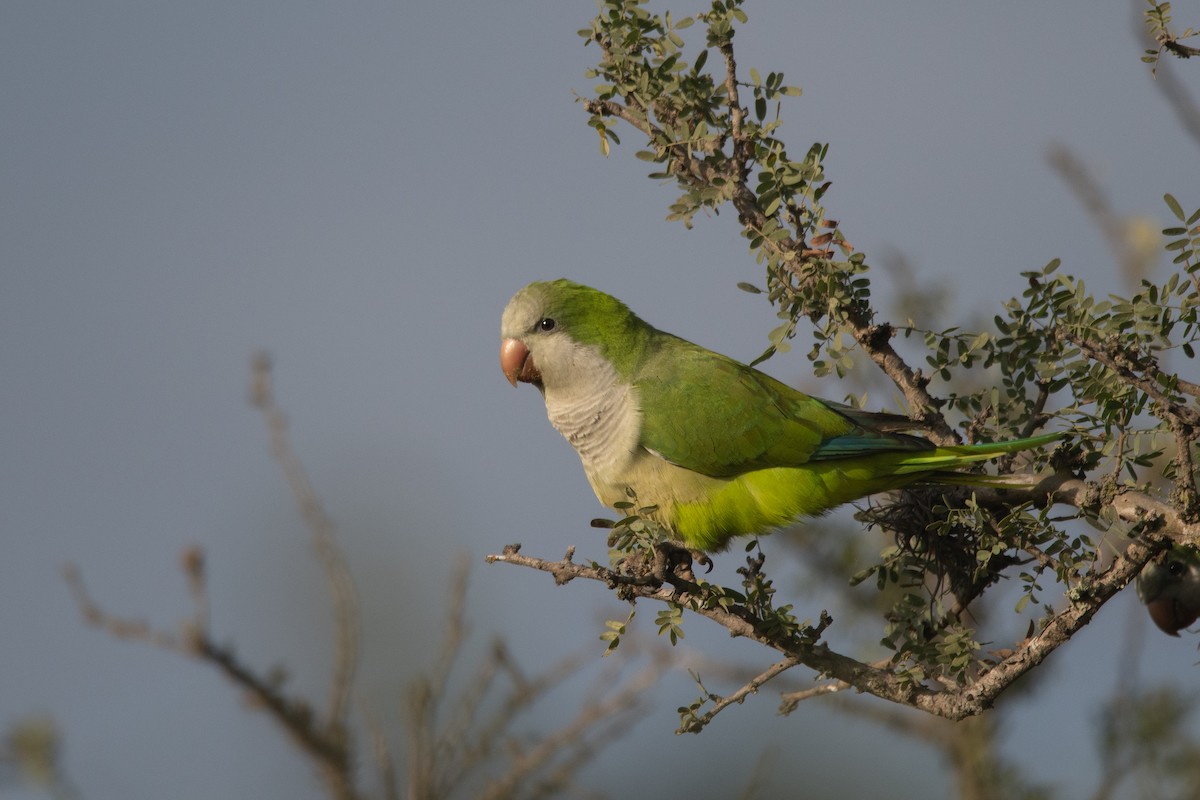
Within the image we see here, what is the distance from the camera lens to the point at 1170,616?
2473mm

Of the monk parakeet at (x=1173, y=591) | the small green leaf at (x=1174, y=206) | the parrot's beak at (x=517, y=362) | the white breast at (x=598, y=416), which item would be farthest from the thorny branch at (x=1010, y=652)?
the parrot's beak at (x=517, y=362)

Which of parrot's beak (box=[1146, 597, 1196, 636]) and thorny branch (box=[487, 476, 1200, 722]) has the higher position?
thorny branch (box=[487, 476, 1200, 722])

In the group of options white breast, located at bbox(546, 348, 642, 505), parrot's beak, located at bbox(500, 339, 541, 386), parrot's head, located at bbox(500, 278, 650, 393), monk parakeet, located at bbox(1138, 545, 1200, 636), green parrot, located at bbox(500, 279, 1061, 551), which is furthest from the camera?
parrot's beak, located at bbox(500, 339, 541, 386)

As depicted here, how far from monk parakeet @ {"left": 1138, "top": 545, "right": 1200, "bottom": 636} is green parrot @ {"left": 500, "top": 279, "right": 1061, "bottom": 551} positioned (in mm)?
558

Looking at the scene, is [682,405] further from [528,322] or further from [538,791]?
[538,791]

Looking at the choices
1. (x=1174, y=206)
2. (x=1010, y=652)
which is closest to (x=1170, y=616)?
(x=1010, y=652)

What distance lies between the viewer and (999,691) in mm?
2131

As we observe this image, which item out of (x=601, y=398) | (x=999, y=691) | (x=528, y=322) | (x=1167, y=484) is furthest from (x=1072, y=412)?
(x=528, y=322)

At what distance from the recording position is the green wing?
309 centimetres

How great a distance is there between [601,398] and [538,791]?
3.96 feet

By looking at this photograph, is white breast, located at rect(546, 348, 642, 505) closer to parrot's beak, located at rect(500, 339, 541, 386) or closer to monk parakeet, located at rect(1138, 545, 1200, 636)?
parrot's beak, located at rect(500, 339, 541, 386)

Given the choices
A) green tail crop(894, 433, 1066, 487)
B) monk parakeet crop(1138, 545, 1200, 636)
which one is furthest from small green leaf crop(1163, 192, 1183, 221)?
monk parakeet crop(1138, 545, 1200, 636)

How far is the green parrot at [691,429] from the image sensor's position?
9.95 ft

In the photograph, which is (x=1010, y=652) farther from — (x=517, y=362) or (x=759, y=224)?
(x=517, y=362)
